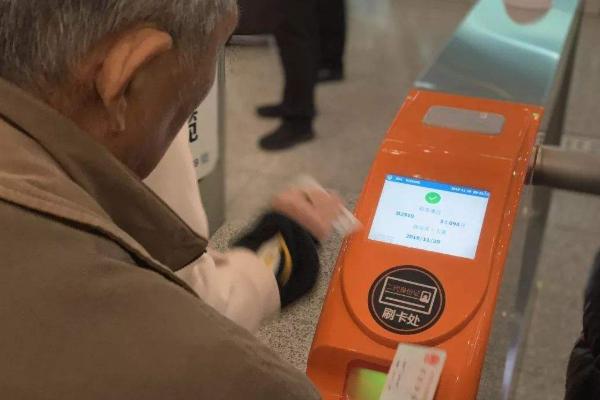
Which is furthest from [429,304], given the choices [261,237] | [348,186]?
[348,186]

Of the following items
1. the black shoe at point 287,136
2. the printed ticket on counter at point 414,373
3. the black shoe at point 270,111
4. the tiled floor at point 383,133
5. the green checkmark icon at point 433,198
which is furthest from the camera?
the black shoe at point 270,111

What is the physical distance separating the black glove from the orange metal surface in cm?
7

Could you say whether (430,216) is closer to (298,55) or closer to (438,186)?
(438,186)

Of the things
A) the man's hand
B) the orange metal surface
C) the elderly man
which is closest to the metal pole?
the orange metal surface

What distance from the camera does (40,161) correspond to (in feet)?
1.64

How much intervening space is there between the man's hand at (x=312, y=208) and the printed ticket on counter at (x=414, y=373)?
6.9 inches

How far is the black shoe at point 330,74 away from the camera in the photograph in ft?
10.7

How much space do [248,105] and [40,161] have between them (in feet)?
8.56

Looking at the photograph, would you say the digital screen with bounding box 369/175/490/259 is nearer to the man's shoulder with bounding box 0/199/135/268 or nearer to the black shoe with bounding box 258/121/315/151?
the man's shoulder with bounding box 0/199/135/268

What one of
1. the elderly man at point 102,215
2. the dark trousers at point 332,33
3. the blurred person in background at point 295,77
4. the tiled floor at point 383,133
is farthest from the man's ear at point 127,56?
the dark trousers at point 332,33

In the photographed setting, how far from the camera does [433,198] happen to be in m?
0.85

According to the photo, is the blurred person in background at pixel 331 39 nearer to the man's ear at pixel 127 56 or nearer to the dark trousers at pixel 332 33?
the dark trousers at pixel 332 33

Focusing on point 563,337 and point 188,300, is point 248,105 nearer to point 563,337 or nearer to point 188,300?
point 563,337

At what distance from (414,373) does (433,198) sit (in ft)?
0.64
